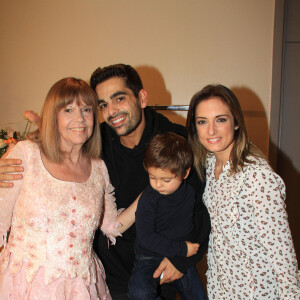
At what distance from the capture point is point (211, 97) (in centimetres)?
144

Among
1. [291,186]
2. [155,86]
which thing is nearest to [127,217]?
[155,86]

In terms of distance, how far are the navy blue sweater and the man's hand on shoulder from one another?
5cm

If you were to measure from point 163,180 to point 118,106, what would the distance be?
575mm

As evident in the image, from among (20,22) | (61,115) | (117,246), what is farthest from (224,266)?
(20,22)

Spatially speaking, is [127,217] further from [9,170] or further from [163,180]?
[9,170]

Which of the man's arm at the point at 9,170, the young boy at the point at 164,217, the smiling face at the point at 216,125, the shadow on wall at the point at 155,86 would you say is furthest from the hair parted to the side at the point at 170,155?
the shadow on wall at the point at 155,86

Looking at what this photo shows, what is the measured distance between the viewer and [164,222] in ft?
4.79

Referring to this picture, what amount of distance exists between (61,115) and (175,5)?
6.82 ft

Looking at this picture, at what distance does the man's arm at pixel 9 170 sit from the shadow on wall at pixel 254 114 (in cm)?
227

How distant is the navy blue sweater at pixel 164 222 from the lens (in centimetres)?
141

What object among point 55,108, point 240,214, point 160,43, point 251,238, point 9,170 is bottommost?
point 251,238

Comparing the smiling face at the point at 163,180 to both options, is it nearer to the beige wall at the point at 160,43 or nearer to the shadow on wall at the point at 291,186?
the beige wall at the point at 160,43

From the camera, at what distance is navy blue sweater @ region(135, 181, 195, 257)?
4.63 ft

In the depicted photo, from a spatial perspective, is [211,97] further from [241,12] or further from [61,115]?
[241,12]
